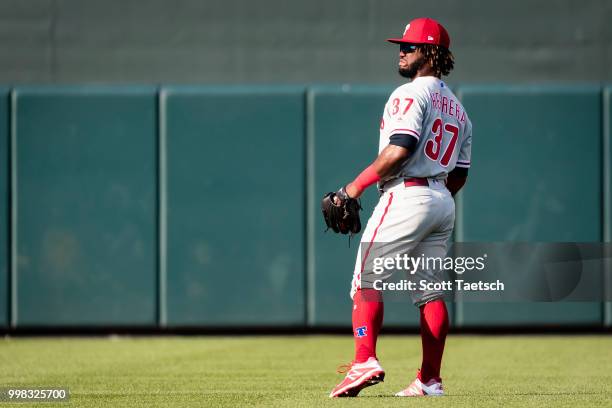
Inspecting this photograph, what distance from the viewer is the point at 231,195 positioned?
9.35 meters

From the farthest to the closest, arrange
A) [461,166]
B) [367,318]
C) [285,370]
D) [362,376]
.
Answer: [285,370] → [461,166] → [367,318] → [362,376]

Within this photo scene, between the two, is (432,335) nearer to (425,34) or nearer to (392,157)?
(392,157)

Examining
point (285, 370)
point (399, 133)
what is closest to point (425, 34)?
point (399, 133)

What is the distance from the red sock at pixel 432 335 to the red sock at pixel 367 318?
205mm

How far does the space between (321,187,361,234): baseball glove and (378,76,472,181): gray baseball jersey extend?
23 cm

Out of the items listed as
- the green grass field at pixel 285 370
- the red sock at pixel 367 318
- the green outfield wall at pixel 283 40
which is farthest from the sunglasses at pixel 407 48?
the green outfield wall at pixel 283 40

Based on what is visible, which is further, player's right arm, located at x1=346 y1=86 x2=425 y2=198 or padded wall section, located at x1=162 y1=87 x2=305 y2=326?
padded wall section, located at x1=162 y1=87 x2=305 y2=326

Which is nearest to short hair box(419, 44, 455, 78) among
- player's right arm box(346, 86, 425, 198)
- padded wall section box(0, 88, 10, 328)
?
player's right arm box(346, 86, 425, 198)

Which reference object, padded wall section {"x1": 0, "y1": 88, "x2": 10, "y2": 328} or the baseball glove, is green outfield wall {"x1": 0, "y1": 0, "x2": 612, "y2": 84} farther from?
the baseball glove

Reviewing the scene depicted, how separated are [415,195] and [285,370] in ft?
6.83

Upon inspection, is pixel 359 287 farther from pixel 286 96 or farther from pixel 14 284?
pixel 14 284

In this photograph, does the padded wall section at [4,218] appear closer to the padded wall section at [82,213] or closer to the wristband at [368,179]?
the padded wall section at [82,213]

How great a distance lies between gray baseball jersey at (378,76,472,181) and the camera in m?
4.96

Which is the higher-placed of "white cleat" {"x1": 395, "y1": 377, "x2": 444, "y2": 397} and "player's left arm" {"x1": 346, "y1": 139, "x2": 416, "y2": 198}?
"player's left arm" {"x1": 346, "y1": 139, "x2": 416, "y2": 198}
